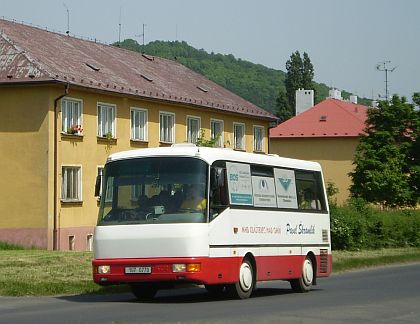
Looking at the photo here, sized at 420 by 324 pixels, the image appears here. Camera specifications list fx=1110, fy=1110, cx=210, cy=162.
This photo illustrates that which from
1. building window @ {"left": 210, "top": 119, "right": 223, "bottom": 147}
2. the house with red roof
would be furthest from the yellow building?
the house with red roof

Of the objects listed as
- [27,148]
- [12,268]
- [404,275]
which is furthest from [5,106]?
[404,275]

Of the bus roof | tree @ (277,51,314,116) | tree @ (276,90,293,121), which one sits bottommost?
the bus roof

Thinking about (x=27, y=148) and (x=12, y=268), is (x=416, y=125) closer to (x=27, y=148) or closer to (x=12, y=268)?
(x=27, y=148)

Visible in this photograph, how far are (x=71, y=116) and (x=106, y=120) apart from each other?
2.98 meters

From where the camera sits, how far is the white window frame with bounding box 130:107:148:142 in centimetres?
4888

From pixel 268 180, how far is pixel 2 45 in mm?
24239

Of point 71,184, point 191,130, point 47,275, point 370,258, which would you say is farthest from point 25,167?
point 47,275

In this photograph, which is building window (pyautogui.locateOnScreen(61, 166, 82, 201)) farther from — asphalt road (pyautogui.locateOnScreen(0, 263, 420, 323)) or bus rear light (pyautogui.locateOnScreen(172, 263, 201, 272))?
bus rear light (pyautogui.locateOnScreen(172, 263, 201, 272))

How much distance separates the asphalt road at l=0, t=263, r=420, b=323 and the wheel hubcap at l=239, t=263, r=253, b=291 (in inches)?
14.1

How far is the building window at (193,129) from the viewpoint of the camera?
53.4m

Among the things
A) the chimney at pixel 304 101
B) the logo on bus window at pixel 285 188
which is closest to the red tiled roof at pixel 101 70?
the logo on bus window at pixel 285 188

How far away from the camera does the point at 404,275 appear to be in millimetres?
30641

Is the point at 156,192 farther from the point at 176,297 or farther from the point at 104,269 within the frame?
the point at 176,297

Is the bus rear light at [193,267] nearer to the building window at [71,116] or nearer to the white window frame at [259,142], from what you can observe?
the building window at [71,116]
